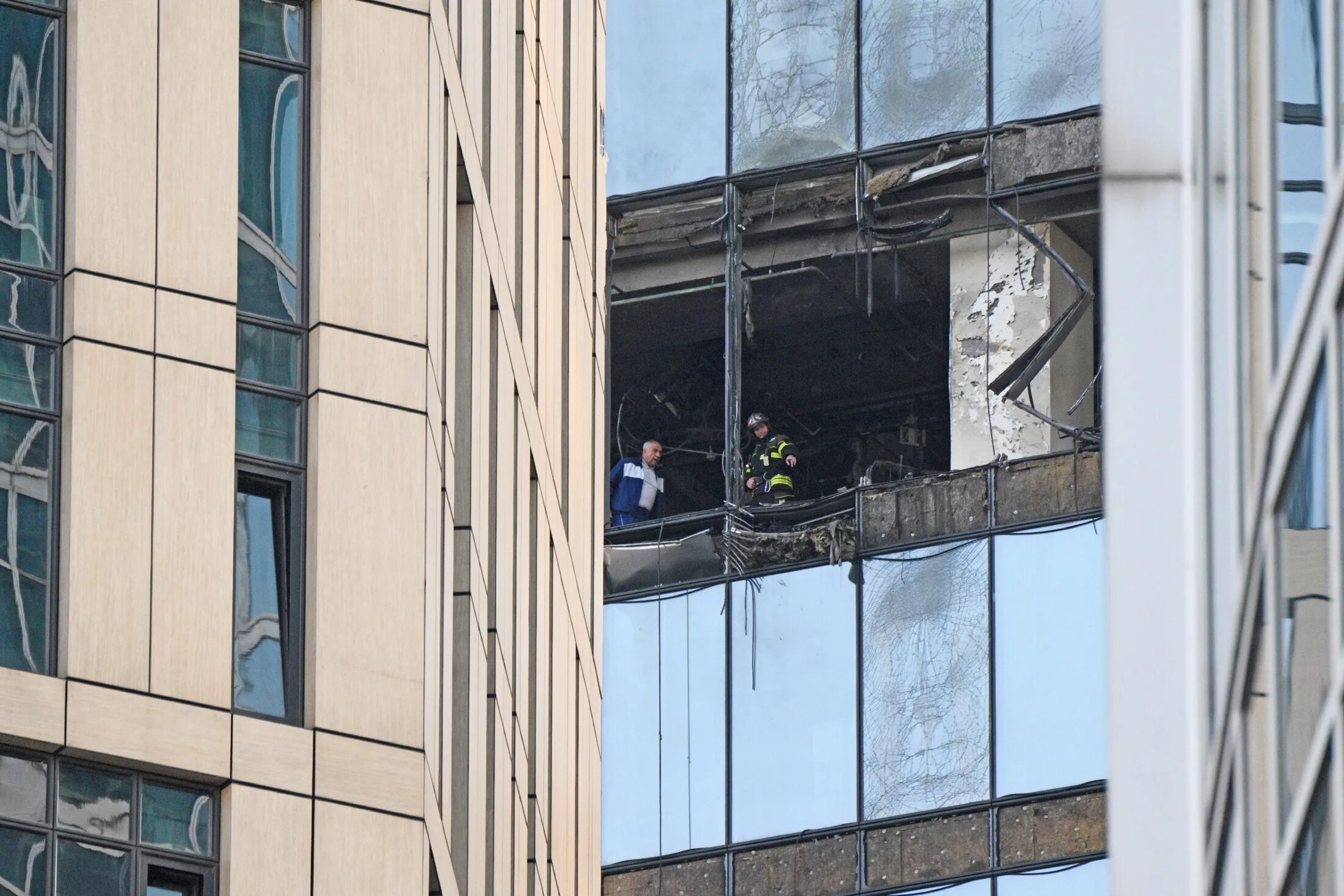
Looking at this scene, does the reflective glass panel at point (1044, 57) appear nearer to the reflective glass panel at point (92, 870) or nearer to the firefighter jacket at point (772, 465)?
the firefighter jacket at point (772, 465)

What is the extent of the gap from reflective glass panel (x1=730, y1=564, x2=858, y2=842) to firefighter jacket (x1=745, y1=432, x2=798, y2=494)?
5.28 feet

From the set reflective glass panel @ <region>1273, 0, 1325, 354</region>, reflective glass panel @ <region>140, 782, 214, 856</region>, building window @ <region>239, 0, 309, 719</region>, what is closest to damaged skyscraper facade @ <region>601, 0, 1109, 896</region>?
building window @ <region>239, 0, 309, 719</region>

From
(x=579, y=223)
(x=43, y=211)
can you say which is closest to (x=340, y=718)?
(x=43, y=211)

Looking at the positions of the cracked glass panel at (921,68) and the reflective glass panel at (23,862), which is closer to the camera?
the reflective glass panel at (23,862)

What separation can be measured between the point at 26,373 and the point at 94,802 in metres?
2.77

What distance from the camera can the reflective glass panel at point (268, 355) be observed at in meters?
21.1

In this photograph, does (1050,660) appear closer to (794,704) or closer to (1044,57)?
(794,704)

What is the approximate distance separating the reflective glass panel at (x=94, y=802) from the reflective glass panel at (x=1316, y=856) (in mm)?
10566

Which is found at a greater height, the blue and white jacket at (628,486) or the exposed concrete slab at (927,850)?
the blue and white jacket at (628,486)

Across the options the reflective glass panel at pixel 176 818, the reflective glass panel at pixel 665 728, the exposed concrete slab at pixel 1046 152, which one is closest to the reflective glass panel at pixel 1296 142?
the reflective glass panel at pixel 176 818

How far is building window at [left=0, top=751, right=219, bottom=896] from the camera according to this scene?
1858 centimetres


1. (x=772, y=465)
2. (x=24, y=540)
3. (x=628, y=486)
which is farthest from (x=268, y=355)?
(x=628, y=486)

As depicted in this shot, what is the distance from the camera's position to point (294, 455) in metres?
21.5

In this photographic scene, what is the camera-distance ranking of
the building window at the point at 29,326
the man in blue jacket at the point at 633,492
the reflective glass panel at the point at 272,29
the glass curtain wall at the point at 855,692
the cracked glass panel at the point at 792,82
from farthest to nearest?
the man in blue jacket at the point at 633,492
the cracked glass panel at the point at 792,82
the glass curtain wall at the point at 855,692
the reflective glass panel at the point at 272,29
the building window at the point at 29,326
